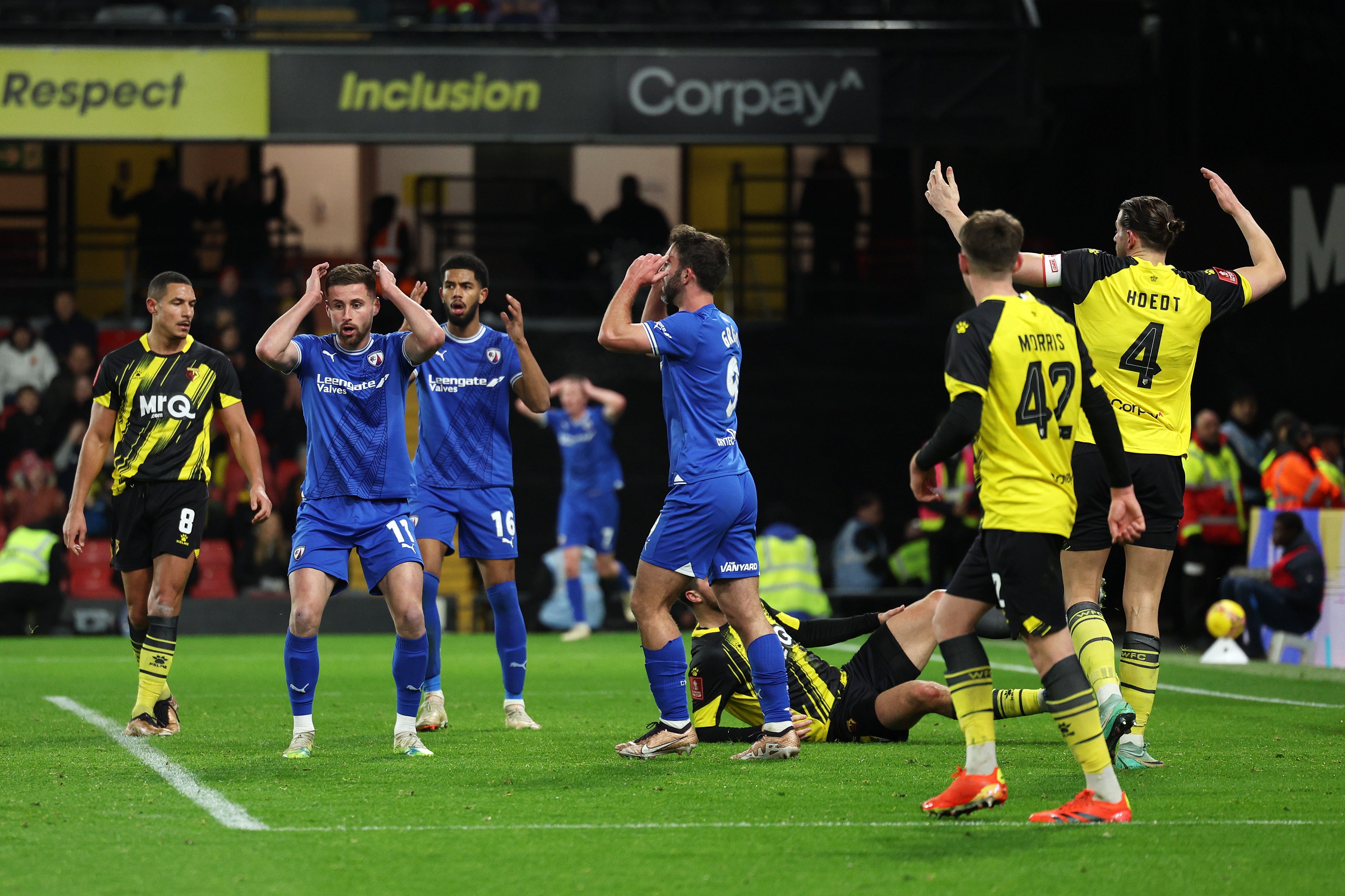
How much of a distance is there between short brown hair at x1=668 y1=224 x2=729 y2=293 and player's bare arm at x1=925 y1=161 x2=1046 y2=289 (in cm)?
104

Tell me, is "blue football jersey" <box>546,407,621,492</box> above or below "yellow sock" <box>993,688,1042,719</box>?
above

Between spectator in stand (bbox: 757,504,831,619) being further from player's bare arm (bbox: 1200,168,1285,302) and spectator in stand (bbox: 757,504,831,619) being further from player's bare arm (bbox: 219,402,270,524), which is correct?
player's bare arm (bbox: 1200,168,1285,302)

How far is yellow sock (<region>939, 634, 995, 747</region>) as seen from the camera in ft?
18.0

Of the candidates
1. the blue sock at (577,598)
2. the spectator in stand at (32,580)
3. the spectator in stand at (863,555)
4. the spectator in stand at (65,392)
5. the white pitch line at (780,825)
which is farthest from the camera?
the spectator in stand at (65,392)

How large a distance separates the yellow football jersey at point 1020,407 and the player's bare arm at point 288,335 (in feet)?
10.1

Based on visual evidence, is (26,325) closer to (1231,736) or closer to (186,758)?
(186,758)

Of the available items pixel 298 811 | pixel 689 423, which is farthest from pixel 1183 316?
pixel 298 811

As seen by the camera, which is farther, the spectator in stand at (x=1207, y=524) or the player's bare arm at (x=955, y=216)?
the spectator in stand at (x=1207, y=524)

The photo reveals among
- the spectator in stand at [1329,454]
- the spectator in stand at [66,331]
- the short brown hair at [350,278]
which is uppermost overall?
the spectator in stand at [66,331]

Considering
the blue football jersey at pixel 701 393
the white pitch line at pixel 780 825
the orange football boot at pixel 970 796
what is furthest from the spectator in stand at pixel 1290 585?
the orange football boot at pixel 970 796

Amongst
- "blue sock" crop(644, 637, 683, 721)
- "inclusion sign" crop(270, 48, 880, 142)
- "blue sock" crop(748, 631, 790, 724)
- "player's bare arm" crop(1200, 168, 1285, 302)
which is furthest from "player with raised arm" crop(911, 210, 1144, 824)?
"inclusion sign" crop(270, 48, 880, 142)

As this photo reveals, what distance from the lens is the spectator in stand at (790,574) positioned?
15047 millimetres

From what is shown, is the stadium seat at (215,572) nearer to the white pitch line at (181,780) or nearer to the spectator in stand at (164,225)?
the spectator in stand at (164,225)

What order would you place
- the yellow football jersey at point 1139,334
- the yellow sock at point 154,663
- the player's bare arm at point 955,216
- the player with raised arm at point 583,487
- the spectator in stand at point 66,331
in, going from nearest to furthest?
1. the player's bare arm at point 955,216
2. the yellow football jersey at point 1139,334
3. the yellow sock at point 154,663
4. the player with raised arm at point 583,487
5. the spectator in stand at point 66,331
